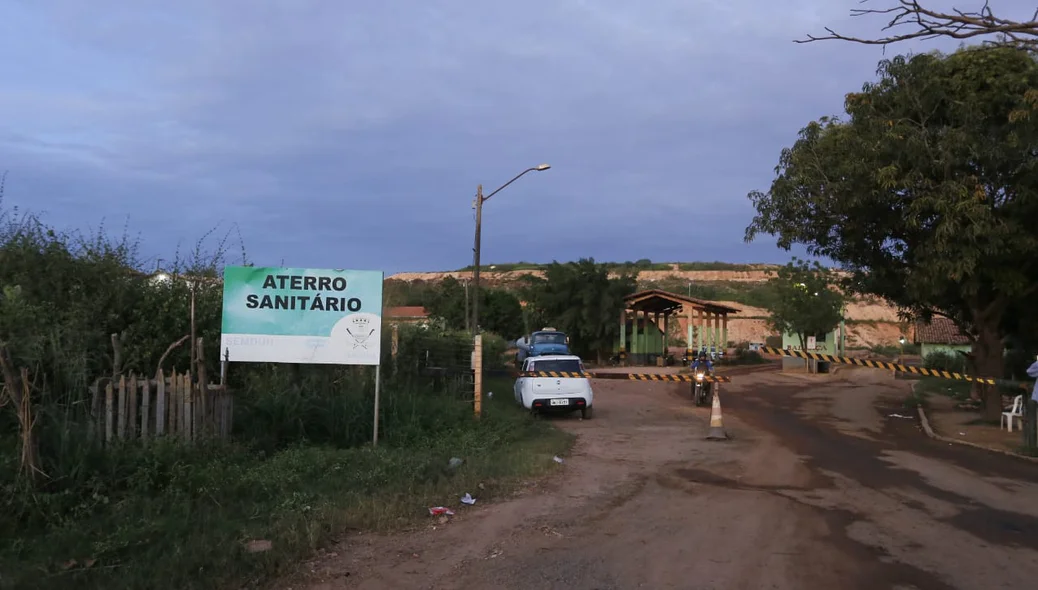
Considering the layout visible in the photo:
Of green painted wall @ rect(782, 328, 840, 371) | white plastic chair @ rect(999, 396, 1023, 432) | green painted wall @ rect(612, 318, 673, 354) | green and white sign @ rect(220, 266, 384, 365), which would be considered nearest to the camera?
green and white sign @ rect(220, 266, 384, 365)

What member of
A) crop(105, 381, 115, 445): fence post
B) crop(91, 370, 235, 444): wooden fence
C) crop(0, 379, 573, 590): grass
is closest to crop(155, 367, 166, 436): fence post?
crop(91, 370, 235, 444): wooden fence

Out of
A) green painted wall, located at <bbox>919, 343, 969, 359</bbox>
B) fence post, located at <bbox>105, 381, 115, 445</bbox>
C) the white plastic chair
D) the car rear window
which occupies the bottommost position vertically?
the white plastic chair

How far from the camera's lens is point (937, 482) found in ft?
37.2

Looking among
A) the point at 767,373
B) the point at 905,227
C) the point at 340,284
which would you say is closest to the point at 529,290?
the point at 767,373

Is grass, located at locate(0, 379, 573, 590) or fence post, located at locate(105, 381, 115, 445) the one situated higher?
fence post, located at locate(105, 381, 115, 445)

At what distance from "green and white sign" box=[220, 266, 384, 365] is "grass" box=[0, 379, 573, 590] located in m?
1.78

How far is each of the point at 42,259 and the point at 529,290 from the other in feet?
130

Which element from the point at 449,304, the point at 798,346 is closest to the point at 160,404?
the point at 449,304

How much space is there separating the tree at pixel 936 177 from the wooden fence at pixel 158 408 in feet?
41.2

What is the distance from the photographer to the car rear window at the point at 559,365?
19.9m

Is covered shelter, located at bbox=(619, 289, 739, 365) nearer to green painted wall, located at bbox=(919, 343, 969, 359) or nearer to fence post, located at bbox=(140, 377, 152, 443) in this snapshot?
green painted wall, located at bbox=(919, 343, 969, 359)

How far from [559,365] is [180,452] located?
37.2 ft

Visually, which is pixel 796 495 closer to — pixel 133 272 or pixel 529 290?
pixel 133 272

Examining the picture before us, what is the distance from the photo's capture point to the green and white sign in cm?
1270
